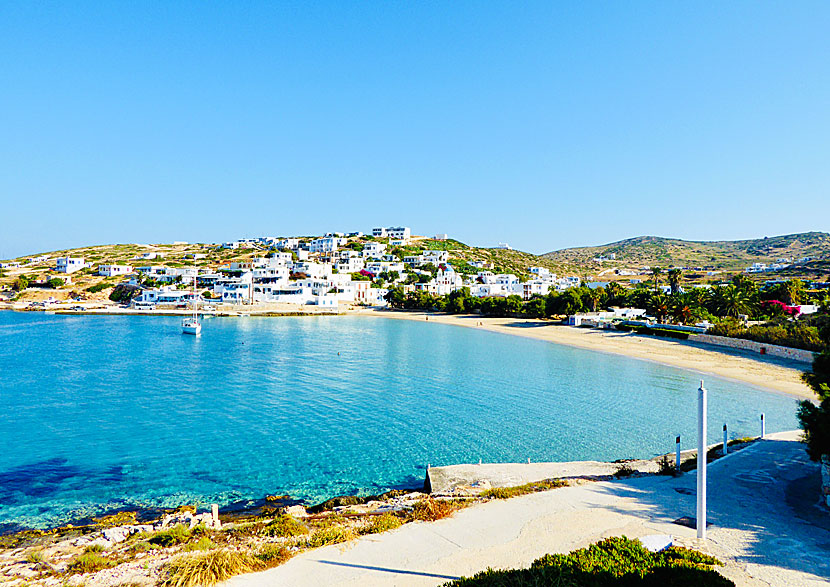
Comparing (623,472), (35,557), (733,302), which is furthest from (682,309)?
(35,557)

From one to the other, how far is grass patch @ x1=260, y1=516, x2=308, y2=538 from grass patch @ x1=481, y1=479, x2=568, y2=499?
220 inches

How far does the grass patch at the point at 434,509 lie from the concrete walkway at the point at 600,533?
36cm

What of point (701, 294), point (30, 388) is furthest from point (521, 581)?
point (701, 294)

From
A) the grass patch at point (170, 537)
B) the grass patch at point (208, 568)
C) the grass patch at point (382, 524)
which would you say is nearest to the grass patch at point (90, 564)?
the grass patch at point (170, 537)

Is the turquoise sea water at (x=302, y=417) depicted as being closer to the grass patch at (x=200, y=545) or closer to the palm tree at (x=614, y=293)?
the grass patch at (x=200, y=545)

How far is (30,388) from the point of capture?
108 ft

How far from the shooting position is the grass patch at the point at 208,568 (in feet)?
29.1

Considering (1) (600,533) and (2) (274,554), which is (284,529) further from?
(1) (600,533)

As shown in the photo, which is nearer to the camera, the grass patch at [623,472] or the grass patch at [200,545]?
the grass patch at [200,545]

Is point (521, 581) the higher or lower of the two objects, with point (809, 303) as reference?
lower

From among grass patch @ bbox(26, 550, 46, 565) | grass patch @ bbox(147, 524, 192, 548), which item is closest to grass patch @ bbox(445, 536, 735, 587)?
grass patch @ bbox(147, 524, 192, 548)

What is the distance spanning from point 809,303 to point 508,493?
258 feet

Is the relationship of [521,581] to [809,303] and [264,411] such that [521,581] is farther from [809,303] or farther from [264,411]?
[809,303]

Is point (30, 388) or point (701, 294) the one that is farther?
point (701, 294)
